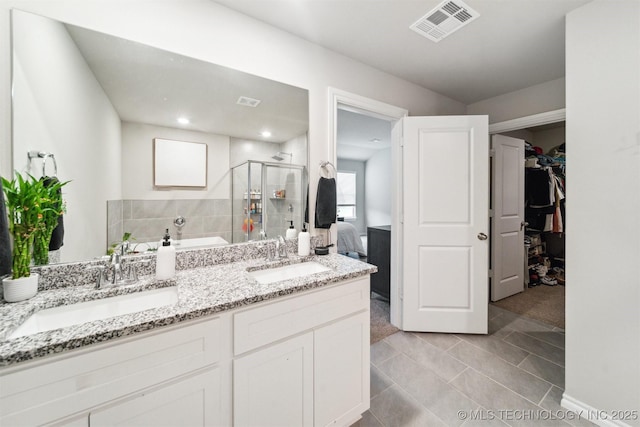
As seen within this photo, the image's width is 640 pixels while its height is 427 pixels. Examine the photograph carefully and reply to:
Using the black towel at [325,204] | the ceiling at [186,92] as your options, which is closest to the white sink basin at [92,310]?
the ceiling at [186,92]

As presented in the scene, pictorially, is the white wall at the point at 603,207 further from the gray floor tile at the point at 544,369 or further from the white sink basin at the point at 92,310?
the white sink basin at the point at 92,310

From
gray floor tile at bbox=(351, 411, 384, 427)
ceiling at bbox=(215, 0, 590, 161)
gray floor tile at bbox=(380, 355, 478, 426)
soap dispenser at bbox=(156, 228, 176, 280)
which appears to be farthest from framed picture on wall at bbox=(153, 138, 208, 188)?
gray floor tile at bbox=(380, 355, 478, 426)

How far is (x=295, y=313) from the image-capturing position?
121 centimetres

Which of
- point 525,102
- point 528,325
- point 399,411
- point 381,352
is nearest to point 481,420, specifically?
point 399,411

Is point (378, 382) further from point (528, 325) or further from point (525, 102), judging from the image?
point (525, 102)

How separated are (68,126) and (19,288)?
0.74m

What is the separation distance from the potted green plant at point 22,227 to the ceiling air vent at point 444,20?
231 centimetres

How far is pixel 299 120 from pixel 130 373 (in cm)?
166

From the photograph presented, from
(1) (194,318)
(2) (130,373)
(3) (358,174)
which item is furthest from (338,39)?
(3) (358,174)

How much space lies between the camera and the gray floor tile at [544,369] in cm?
182

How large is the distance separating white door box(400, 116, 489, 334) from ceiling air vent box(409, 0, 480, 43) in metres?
0.70

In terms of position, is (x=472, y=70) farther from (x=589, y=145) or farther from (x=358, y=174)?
(x=358, y=174)

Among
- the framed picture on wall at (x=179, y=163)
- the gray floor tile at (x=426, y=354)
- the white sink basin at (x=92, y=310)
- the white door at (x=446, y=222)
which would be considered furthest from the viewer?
the white door at (x=446, y=222)

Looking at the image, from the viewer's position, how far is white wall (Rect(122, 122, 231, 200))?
1363 mm
